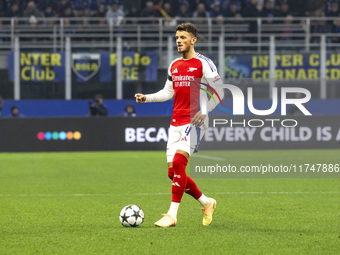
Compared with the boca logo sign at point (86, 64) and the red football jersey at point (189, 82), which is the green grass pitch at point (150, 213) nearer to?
the red football jersey at point (189, 82)

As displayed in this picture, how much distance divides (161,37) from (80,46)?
Answer: 2.59 meters

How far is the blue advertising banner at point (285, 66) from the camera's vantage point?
2342 centimetres

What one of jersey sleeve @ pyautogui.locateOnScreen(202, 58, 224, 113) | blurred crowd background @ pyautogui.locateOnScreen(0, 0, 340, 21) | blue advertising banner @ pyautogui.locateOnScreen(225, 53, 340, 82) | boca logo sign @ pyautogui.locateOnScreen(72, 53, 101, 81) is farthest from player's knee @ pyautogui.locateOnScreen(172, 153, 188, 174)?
blurred crowd background @ pyautogui.locateOnScreen(0, 0, 340, 21)

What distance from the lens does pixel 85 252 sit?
6.09 m

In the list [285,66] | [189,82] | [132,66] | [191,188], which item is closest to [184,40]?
[189,82]

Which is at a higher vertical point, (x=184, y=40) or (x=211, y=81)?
(x=184, y=40)

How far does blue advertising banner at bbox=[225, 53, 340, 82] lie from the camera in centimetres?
2342

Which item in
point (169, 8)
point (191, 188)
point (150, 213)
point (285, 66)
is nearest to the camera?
point (191, 188)

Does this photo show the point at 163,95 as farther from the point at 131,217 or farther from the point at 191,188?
the point at 131,217

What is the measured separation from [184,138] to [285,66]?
1643 cm

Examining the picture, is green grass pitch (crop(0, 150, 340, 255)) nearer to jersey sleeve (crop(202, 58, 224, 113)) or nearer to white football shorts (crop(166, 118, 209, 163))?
white football shorts (crop(166, 118, 209, 163))

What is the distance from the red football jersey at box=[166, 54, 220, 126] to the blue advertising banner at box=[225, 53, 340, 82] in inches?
618

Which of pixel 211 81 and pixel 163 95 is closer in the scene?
pixel 211 81

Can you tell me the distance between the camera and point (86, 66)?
77.4ft
